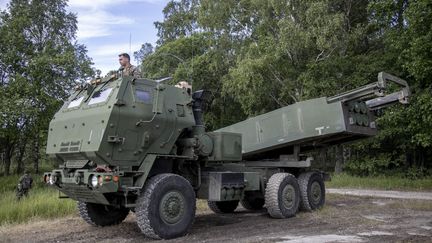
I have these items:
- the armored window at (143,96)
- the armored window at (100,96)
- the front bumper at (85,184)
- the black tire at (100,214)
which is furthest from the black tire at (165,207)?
the black tire at (100,214)

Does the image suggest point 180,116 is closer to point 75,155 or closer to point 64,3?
point 75,155

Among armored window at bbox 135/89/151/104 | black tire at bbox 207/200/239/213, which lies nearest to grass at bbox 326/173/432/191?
black tire at bbox 207/200/239/213

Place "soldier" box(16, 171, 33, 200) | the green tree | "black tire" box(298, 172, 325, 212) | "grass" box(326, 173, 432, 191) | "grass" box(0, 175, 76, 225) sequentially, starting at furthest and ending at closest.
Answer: the green tree
"grass" box(326, 173, 432, 191)
"soldier" box(16, 171, 33, 200)
"black tire" box(298, 172, 325, 212)
"grass" box(0, 175, 76, 225)

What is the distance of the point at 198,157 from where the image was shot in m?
10.1

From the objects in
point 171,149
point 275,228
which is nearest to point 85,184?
point 171,149

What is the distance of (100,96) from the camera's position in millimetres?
9039

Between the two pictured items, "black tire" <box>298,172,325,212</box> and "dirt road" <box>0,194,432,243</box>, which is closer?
"dirt road" <box>0,194,432,243</box>

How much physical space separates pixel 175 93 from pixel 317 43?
18108mm

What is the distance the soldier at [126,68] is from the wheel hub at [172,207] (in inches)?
101

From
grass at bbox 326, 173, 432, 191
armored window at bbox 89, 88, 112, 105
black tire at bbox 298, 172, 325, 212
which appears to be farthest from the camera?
grass at bbox 326, 173, 432, 191

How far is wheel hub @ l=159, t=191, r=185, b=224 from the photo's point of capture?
340 inches

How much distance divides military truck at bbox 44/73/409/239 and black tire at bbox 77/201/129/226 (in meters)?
0.02

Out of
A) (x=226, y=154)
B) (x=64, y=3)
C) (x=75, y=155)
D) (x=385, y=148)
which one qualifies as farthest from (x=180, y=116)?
(x=64, y=3)

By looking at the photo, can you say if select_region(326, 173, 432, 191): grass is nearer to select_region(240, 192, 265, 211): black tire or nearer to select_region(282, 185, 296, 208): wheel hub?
select_region(240, 192, 265, 211): black tire
